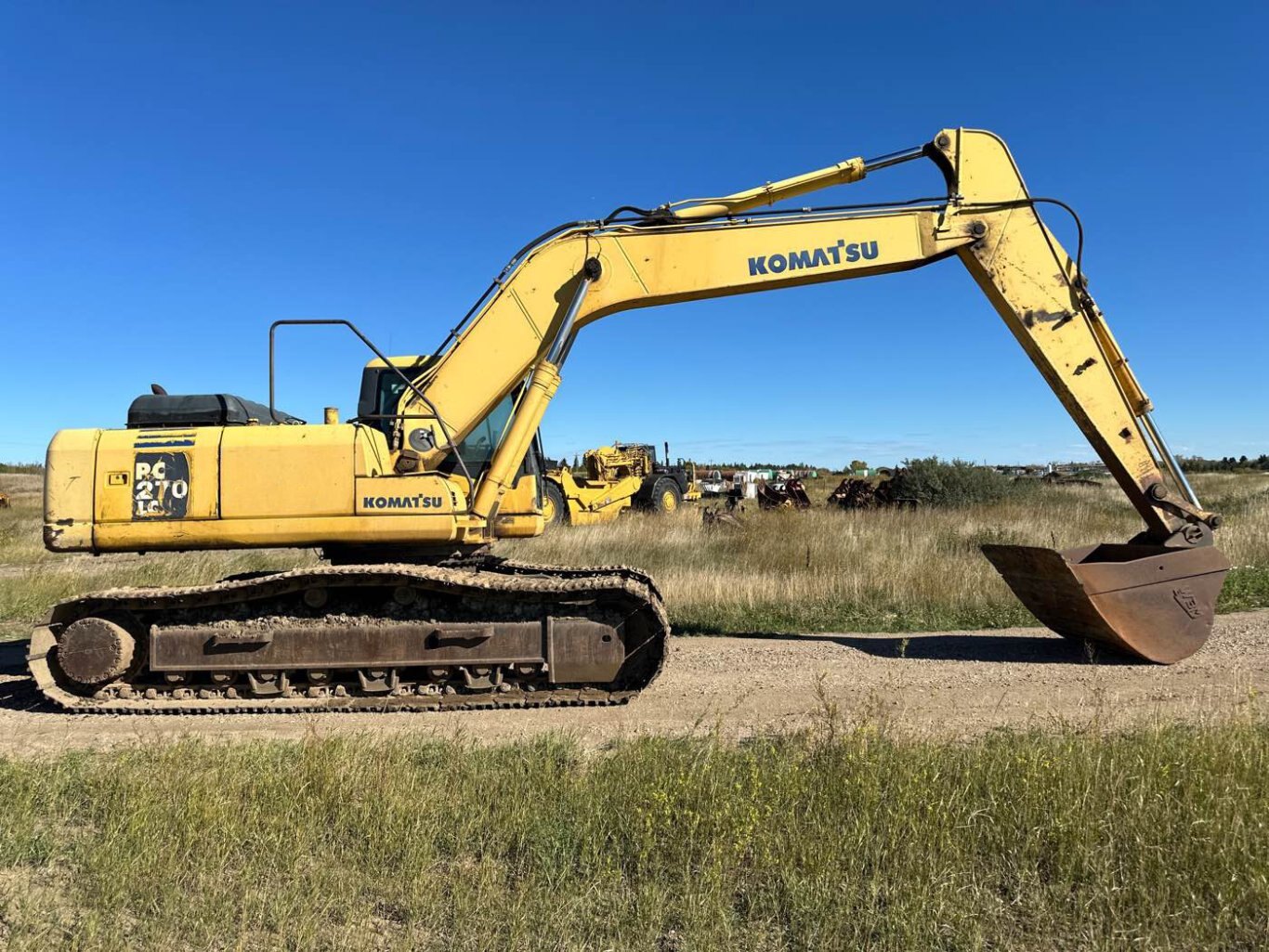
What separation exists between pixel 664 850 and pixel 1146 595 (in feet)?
17.6

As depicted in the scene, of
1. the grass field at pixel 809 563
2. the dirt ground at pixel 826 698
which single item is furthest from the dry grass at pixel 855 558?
the dirt ground at pixel 826 698

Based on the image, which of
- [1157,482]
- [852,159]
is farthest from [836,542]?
[852,159]

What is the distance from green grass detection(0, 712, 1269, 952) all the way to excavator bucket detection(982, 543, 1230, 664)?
2270 mm

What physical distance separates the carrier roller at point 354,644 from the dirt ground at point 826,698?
208 mm

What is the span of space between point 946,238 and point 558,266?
3364 mm

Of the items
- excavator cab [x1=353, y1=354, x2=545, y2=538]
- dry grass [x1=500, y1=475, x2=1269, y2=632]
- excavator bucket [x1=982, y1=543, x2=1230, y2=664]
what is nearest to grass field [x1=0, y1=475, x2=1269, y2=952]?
excavator bucket [x1=982, y1=543, x2=1230, y2=664]

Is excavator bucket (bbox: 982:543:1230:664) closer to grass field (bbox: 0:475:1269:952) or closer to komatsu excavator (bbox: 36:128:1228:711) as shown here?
komatsu excavator (bbox: 36:128:1228:711)

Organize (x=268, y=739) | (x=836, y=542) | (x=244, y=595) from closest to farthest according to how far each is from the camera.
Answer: (x=268, y=739) < (x=244, y=595) < (x=836, y=542)

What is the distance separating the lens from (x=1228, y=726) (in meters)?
4.66

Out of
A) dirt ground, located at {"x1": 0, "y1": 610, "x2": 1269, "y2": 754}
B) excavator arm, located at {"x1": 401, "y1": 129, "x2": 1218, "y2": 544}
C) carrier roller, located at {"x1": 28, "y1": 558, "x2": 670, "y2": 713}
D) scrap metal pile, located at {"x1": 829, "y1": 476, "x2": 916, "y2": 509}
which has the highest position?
excavator arm, located at {"x1": 401, "y1": 129, "x2": 1218, "y2": 544}

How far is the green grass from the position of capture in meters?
2.89

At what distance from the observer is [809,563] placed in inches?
473

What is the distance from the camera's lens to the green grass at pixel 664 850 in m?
2.89

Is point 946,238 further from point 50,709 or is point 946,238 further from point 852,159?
point 50,709
